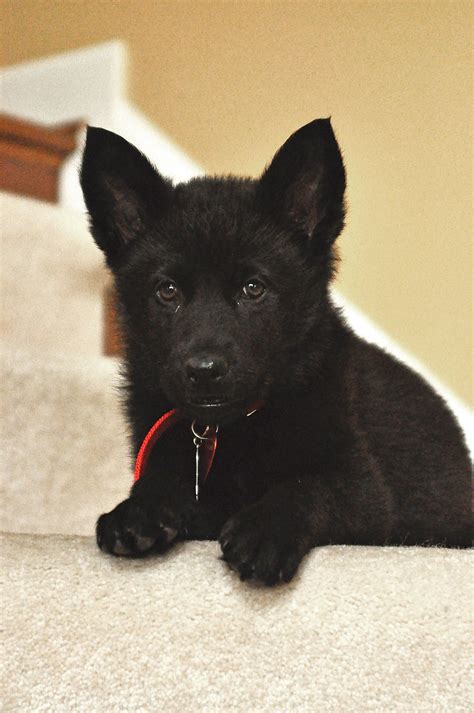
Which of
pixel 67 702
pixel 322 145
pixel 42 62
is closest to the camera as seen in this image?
pixel 67 702

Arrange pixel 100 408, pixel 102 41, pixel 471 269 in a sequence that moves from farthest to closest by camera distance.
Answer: pixel 102 41 < pixel 471 269 < pixel 100 408

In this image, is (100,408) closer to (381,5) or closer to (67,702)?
(67,702)

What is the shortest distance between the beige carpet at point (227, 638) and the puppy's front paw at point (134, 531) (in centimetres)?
2

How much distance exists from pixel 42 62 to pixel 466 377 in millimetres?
2356

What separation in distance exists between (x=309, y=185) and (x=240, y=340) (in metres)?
0.30

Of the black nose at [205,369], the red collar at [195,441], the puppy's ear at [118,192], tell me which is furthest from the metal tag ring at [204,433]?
the puppy's ear at [118,192]

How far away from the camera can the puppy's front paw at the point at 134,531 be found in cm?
118

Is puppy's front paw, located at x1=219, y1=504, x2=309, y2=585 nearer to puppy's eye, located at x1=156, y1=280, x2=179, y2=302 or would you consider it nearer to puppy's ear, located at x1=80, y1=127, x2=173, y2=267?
puppy's eye, located at x1=156, y1=280, x2=179, y2=302

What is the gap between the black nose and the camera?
4.02ft

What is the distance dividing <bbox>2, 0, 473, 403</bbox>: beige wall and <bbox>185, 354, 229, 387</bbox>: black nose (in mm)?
1724

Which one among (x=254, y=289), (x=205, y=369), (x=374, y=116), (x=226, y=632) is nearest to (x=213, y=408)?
(x=205, y=369)

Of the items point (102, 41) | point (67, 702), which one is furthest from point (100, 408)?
point (102, 41)

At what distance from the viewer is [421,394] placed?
179 centimetres

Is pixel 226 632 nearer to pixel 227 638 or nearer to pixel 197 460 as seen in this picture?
pixel 227 638
